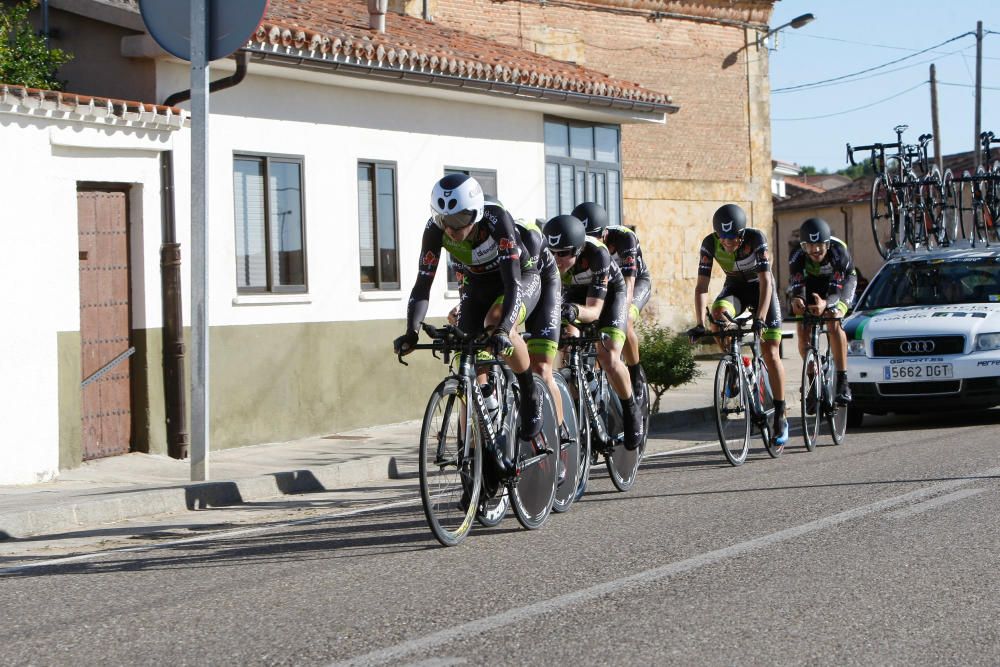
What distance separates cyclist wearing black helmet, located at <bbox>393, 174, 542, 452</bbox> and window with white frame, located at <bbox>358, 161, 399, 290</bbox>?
7.34m

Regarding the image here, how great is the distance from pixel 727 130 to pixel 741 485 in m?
23.4

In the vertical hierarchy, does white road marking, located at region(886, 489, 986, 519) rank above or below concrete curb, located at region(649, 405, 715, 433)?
below

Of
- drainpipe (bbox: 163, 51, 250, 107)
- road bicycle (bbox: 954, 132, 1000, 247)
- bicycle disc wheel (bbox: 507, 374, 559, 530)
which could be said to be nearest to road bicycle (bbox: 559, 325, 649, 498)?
bicycle disc wheel (bbox: 507, 374, 559, 530)

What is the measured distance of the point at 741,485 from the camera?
10000 millimetres

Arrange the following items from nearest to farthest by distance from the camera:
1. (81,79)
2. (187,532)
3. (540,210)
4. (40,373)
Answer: (187,532) < (40,373) < (81,79) < (540,210)

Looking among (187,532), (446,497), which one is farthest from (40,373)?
(446,497)

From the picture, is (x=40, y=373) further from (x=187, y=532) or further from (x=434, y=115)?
(x=434, y=115)

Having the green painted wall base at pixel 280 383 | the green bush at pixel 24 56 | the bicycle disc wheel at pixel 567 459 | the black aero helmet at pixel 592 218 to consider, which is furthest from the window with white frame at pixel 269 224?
the bicycle disc wheel at pixel 567 459

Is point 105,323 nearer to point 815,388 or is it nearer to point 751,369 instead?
point 751,369

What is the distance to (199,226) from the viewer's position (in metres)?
10.7

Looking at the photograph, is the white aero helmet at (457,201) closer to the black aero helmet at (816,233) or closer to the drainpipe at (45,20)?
the black aero helmet at (816,233)

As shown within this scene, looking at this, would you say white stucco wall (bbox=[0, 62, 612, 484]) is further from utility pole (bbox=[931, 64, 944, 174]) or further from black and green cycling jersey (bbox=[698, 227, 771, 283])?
utility pole (bbox=[931, 64, 944, 174])

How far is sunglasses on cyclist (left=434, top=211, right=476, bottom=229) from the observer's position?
7531 mm

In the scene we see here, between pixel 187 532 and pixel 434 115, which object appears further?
pixel 434 115
